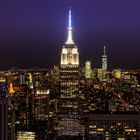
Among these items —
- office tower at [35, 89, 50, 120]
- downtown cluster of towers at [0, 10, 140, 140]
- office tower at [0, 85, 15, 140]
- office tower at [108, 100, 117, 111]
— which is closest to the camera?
office tower at [0, 85, 15, 140]

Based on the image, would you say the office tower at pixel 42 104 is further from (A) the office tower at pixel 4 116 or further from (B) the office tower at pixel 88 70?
(A) the office tower at pixel 4 116

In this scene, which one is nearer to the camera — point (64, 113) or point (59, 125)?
point (59, 125)

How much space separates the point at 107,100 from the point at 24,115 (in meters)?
5.10

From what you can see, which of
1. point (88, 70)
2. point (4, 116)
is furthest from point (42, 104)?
point (4, 116)

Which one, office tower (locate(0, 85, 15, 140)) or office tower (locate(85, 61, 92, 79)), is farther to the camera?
office tower (locate(85, 61, 92, 79))

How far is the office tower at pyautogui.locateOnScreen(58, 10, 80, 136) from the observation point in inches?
1725

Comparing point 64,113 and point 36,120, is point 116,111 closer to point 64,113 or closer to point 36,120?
point 36,120

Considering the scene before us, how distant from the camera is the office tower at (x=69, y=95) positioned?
43812mm

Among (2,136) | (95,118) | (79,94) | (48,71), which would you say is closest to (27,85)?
(48,71)

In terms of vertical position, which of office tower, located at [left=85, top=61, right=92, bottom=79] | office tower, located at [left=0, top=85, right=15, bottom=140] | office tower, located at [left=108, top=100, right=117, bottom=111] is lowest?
office tower, located at [left=0, top=85, right=15, bottom=140]

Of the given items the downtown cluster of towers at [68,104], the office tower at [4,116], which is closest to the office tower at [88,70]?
the downtown cluster of towers at [68,104]

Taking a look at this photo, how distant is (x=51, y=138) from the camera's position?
37.4m

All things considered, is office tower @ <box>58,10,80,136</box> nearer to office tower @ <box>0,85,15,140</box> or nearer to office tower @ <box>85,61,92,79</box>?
office tower @ <box>85,61,92,79</box>

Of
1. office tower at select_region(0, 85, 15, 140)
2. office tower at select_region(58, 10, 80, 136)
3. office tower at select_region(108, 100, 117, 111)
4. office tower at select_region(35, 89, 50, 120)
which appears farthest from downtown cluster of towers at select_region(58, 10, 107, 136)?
office tower at select_region(0, 85, 15, 140)
